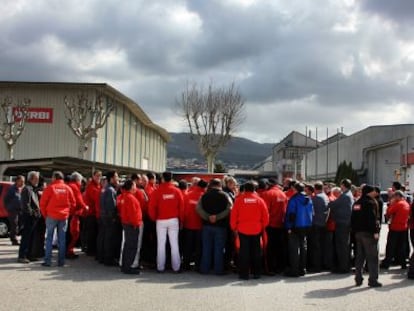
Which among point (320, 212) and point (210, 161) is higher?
point (210, 161)

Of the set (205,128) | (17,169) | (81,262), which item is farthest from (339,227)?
(205,128)

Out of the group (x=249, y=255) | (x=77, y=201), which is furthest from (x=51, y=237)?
(x=249, y=255)

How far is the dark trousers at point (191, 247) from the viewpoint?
37.9ft

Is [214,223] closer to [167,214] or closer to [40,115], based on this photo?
[167,214]

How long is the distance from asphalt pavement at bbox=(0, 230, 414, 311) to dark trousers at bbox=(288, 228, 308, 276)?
26cm

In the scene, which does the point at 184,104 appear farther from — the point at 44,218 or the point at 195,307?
the point at 195,307

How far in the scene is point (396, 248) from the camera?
12.7m

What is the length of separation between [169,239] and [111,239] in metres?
1.40

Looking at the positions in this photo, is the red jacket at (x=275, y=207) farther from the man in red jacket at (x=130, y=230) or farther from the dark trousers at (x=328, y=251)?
the man in red jacket at (x=130, y=230)

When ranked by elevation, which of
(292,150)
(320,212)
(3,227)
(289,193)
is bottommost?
(3,227)

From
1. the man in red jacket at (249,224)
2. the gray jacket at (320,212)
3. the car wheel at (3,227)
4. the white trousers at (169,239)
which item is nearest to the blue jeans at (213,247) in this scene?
the man in red jacket at (249,224)

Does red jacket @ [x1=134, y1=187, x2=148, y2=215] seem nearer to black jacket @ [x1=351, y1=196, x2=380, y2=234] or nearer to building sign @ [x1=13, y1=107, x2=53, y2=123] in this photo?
black jacket @ [x1=351, y1=196, x2=380, y2=234]

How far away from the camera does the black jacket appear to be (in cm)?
1025

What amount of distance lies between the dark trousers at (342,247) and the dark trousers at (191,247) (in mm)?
2975
